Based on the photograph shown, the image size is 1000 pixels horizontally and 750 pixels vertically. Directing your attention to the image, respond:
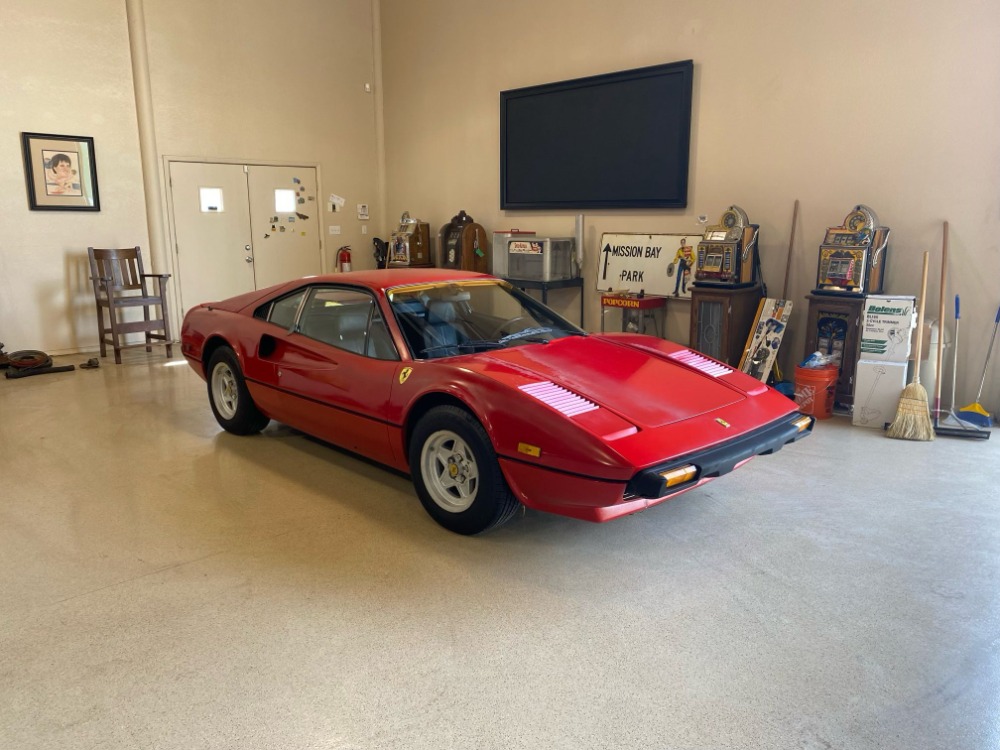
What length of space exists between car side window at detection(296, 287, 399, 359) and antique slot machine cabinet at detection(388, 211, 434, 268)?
4750 millimetres

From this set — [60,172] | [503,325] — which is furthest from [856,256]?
[60,172]

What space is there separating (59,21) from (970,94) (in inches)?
308

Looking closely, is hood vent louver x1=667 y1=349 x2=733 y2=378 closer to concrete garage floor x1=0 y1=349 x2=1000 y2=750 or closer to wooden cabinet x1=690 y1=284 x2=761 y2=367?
concrete garage floor x1=0 y1=349 x2=1000 y2=750

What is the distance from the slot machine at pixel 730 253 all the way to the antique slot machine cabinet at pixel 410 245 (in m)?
3.90

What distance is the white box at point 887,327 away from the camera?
15.9 feet

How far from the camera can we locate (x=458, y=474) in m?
3.09

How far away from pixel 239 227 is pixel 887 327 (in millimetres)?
6880

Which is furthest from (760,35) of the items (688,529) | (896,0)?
(688,529)

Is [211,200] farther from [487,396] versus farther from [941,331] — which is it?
[941,331]

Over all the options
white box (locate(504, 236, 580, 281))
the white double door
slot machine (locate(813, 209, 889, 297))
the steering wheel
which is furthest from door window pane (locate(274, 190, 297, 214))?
slot machine (locate(813, 209, 889, 297))

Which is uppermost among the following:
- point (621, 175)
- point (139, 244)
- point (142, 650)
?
point (621, 175)

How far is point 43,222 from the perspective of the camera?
717 cm

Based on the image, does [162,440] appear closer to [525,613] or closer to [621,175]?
[525,613]

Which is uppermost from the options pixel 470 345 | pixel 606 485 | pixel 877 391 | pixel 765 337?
pixel 470 345
